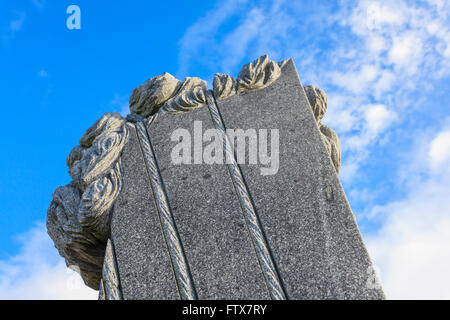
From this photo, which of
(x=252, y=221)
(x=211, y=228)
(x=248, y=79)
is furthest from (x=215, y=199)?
(x=248, y=79)

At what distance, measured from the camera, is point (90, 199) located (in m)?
3.76

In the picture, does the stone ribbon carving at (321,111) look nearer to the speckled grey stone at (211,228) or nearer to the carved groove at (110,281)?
the speckled grey stone at (211,228)

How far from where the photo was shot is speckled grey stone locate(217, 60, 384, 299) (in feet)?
10.3

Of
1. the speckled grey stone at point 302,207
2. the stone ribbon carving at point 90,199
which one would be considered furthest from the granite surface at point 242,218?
the stone ribbon carving at point 90,199

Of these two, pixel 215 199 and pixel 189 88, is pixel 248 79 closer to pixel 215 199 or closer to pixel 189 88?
pixel 189 88

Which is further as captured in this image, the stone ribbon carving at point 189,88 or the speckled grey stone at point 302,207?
the stone ribbon carving at point 189,88

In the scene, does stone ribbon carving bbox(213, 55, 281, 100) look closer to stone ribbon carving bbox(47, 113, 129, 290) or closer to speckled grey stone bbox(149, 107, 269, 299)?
speckled grey stone bbox(149, 107, 269, 299)

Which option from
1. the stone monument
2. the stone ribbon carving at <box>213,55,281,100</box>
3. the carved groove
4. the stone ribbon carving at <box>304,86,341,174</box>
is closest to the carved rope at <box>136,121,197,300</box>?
the stone monument

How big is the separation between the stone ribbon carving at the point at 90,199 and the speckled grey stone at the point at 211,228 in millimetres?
434

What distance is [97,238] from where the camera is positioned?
12.7ft

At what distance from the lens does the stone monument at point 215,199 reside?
324cm

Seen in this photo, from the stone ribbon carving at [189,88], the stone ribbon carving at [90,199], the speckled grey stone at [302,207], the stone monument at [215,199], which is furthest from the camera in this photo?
the stone ribbon carving at [189,88]

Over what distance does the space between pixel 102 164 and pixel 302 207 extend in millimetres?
1786
